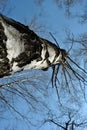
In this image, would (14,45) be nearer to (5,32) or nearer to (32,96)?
(5,32)

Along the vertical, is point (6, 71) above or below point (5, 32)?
below

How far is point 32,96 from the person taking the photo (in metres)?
5.76

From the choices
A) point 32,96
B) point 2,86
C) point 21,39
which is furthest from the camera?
point 2,86

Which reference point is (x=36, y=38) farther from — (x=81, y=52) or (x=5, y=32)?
(x=81, y=52)

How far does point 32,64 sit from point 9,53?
0.48m

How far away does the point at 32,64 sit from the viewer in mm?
2453

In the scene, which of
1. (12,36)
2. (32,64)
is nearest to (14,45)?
(12,36)

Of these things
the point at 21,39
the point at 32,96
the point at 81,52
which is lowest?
the point at 32,96

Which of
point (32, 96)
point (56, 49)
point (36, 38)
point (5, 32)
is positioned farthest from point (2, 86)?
point (5, 32)

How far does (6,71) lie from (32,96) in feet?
12.0

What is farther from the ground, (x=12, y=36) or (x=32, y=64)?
(x=12, y=36)

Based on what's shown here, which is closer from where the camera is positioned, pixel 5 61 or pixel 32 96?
pixel 5 61

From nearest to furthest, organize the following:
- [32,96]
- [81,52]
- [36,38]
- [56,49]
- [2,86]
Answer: [36,38], [56,49], [32,96], [2,86], [81,52]

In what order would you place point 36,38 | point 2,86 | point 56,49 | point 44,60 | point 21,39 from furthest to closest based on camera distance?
point 2,86, point 56,49, point 44,60, point 36,38, point 21,39
